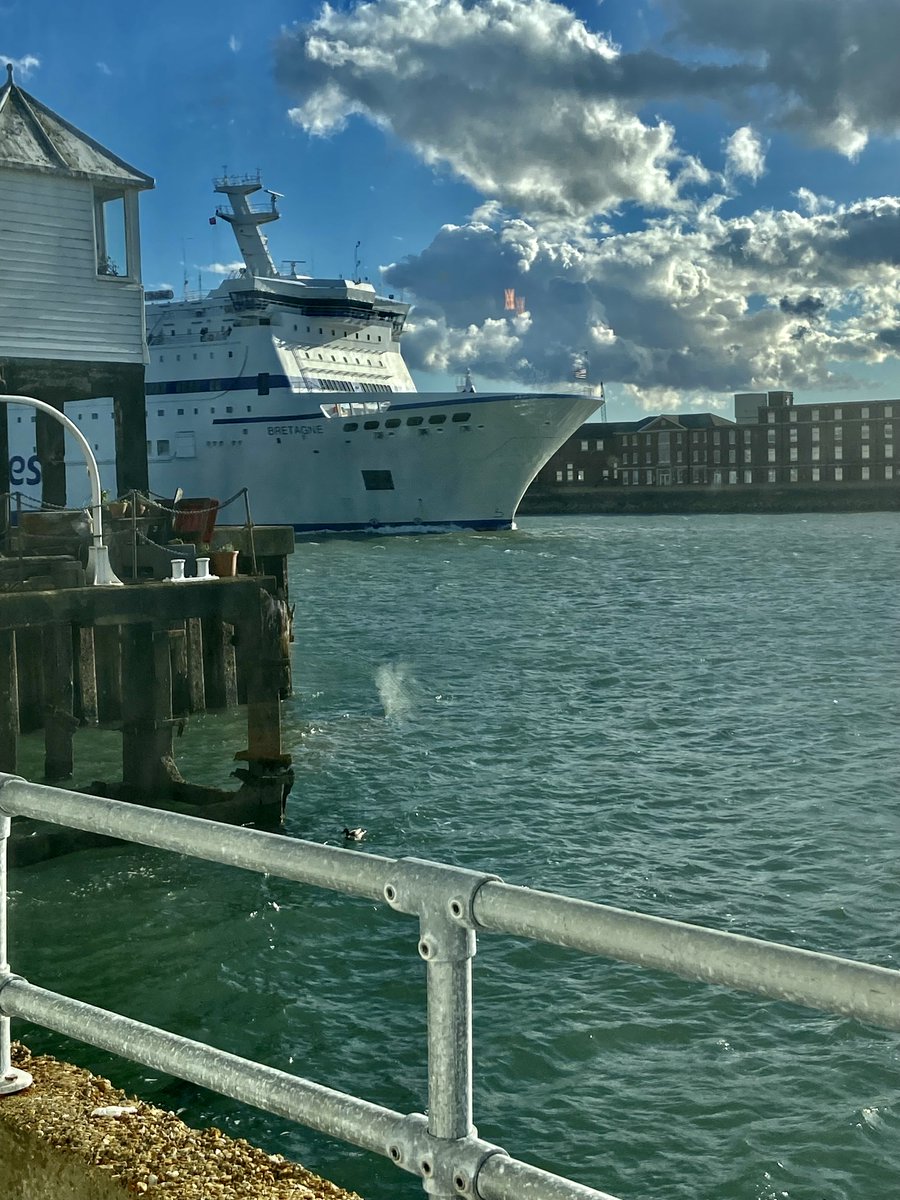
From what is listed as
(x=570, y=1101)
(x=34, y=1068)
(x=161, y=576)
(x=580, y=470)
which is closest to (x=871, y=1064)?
(x=570, y=1101)

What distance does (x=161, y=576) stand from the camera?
16.8m

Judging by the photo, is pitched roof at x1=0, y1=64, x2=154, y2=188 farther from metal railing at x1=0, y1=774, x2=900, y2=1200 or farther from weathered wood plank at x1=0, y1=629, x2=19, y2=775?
metal railing at x1=0, y1=774, x2=900, y2=1200

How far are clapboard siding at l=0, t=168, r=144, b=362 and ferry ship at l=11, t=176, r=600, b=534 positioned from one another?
49739 millimetres

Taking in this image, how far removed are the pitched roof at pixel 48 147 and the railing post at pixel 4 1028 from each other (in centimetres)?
1925

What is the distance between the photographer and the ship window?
7362cm

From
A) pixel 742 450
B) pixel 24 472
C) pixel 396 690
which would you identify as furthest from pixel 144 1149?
pixel 742 450

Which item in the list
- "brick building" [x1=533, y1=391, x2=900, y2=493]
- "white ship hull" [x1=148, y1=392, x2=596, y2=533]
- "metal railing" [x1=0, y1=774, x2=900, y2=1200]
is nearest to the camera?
"metal railing" [x1=0, y1=774, x2=900, y2=1200]

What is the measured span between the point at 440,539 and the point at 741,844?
198ft

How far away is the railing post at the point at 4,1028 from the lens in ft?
9.95

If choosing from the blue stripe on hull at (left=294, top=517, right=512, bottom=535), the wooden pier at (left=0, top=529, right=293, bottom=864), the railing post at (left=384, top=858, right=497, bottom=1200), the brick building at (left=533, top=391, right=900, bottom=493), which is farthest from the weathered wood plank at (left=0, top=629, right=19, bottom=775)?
the brick building at (left=533, top=391, right=900, bottom=493)

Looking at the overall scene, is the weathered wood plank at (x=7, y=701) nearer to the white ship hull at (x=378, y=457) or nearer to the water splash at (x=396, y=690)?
the water splash at (x=396, y=690)

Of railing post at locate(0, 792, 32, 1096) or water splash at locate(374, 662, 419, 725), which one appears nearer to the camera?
railing post at locate(0, 792, 32, 1096)

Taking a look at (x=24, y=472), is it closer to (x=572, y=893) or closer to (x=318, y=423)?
(x=318, y=423)

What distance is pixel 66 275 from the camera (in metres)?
20.9
